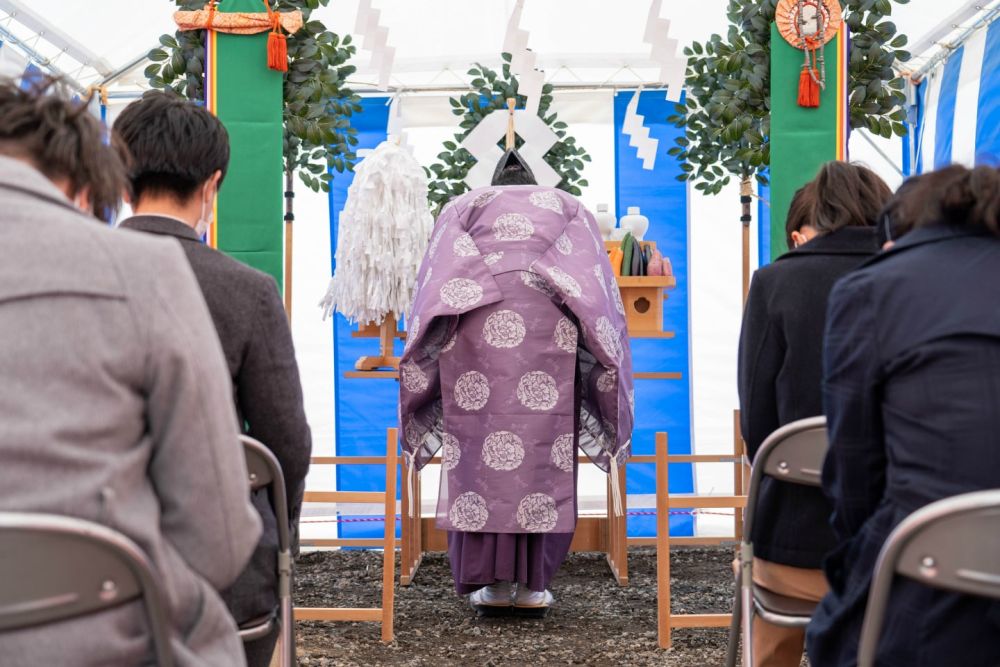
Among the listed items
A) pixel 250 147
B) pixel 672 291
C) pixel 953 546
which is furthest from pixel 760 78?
pixel 953 546

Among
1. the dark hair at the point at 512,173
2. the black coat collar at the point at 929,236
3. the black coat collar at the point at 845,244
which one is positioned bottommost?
the black coat collar at the point at 929,236

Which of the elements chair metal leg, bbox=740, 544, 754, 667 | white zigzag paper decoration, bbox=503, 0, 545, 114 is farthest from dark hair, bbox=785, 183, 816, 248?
white zigzag paper decoration, bbox=503, 0, 545, 114

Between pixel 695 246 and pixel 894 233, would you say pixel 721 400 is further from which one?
pixel 894 233

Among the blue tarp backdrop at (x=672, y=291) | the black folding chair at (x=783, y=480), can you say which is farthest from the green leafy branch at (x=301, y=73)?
the black folding chair at (x=783, y=480)

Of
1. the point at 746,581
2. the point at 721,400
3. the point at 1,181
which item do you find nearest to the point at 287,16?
the point at 746,581

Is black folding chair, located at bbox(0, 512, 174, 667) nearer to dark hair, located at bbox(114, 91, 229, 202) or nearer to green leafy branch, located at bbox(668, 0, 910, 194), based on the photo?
dark hair, located at bbox(114, 91, 229, 202)

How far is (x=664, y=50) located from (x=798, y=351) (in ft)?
6.01

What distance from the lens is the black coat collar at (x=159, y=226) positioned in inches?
63.0

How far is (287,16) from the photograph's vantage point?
323 cm

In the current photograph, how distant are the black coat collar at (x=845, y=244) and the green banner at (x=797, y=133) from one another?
120 centimetres

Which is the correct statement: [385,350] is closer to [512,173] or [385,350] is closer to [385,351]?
[385,351]

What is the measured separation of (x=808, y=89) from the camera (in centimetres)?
312

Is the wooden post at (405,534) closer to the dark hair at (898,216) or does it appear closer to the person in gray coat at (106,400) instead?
the dark hair at (898,216)

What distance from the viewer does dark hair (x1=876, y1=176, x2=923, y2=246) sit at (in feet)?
4.10
